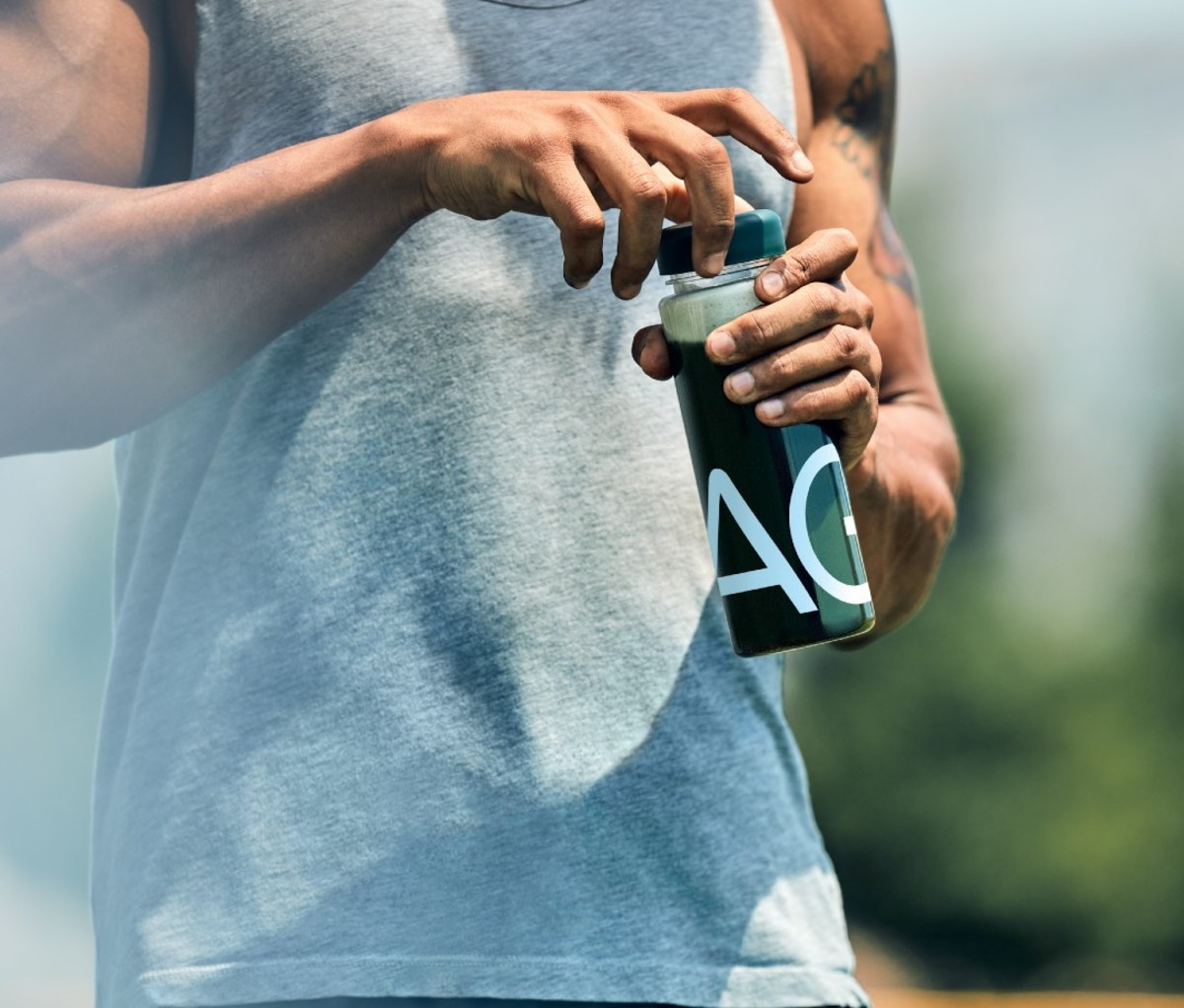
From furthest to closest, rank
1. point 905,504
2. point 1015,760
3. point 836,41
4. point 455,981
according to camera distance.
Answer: point 1015,760, point 836,41, point 905,504, point 455,981

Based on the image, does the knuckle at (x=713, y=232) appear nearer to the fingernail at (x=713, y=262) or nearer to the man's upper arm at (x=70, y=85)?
the fingernail at (x=713, y=262)

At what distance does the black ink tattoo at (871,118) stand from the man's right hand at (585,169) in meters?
0.81

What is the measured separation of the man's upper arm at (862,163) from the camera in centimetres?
208

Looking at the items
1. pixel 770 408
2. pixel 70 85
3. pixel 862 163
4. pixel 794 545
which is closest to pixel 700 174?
pixel 770 408

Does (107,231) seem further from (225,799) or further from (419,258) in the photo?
(225,799)

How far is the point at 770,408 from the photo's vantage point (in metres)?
1.38

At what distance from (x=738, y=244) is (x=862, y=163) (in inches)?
33.9

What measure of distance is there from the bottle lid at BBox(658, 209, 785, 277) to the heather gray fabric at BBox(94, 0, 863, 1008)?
0.31m

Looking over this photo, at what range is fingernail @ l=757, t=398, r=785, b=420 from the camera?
1379mm

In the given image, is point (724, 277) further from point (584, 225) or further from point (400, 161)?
point (400, 161)

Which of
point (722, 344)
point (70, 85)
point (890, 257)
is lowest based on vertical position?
point (890, 257)

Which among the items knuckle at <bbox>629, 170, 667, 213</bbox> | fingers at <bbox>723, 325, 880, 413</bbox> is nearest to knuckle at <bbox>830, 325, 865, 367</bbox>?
fingers at <bbox>723, 325, 880, 413</bbox>

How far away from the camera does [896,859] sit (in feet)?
47.0

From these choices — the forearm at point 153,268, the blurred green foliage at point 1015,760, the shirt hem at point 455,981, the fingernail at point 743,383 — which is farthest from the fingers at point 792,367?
the blurred green foliage at point 1015,760
